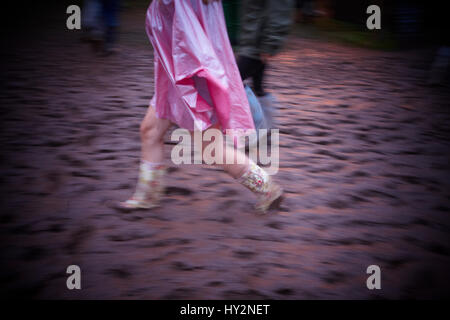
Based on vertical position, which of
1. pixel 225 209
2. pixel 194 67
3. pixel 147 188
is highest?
pixel 194 67

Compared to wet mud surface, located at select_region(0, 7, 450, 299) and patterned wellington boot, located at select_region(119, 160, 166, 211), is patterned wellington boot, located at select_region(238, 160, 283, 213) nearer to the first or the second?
wet mud surface, located at select_region(0, 7, 450, 299)

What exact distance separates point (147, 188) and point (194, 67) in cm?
88

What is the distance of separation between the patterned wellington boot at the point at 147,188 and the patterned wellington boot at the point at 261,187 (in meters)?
0.53

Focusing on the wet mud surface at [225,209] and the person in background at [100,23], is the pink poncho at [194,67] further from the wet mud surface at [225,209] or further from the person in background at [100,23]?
the person in background at [100,23]

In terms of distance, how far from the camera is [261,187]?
2.46m

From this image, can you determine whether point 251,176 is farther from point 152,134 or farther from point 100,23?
point 100,23

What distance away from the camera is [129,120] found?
4.07m

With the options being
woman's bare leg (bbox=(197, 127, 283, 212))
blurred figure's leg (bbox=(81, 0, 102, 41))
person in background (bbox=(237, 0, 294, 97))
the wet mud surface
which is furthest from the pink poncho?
blurred figure's leg (bbox=(81, 0, 102, 41))

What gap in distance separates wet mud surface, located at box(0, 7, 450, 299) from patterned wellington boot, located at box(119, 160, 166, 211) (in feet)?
0.24

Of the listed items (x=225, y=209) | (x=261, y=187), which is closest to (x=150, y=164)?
(x=225, y=209)

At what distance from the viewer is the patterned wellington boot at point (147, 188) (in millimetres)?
2414

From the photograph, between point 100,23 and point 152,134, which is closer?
point 152,134

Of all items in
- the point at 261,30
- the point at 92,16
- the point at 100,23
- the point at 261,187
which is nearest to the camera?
the point at 261,187

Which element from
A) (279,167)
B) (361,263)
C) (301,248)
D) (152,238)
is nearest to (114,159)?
(152,238)
